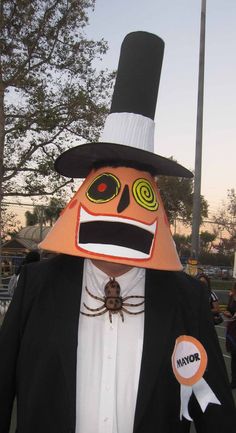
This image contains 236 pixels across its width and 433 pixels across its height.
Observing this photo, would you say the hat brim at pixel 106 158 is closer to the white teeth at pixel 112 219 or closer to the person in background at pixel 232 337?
the white teeth at pixel 112 219

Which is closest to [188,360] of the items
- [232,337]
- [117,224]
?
[117,224]

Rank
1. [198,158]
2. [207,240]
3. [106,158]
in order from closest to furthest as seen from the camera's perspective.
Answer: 1. [106,158]
2. [198,158]
3. [207,240]

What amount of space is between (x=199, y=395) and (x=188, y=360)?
0.49 feet

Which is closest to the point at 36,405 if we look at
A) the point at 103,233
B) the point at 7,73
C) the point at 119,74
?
the point at 103,233

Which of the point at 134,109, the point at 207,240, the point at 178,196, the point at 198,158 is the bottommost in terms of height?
the point at 134,109

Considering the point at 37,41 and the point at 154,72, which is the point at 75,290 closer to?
the point at 154,72

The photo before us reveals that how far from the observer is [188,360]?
195cm

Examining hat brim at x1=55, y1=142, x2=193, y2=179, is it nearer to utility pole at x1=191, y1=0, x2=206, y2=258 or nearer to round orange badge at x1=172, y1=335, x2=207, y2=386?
round orange badge at x1=172, y1=335, x2=207, y2=386

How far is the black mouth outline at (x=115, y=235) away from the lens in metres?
1.95

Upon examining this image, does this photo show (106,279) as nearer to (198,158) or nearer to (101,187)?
(101,187)

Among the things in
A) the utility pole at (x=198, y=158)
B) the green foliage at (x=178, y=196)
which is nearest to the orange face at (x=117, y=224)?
the utility pole at (x=198, y=158)

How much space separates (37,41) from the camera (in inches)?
521

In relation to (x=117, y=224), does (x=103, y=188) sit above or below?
above

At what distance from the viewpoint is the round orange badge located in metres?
1.94
